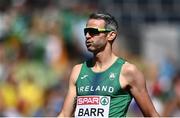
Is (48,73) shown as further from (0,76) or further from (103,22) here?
(103,22)

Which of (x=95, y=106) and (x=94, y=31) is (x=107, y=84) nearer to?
(x=95, y=106)

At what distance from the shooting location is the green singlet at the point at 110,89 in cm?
1006

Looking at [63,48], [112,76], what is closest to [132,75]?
[112,76]

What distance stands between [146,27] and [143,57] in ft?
4.52

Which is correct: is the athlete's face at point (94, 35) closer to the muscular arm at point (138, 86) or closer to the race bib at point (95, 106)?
the muscular arm at point (138, 86)

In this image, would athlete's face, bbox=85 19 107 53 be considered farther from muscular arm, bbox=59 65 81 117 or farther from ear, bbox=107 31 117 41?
muscular arm, bbox=59 65 81 117

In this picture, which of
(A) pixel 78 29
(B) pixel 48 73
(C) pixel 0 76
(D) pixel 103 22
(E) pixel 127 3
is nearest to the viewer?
(D) pixel 103 22

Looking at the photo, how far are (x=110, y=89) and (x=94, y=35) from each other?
0.59 metres

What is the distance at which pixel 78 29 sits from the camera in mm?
20719

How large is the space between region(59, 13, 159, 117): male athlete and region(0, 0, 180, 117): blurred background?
494 centimetres

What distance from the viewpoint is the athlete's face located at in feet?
33.1

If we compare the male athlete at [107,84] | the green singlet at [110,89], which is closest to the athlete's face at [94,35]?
the male athlete at [107,84]

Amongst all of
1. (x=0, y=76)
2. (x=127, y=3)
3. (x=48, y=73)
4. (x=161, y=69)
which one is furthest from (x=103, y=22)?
(x=127, y=3)

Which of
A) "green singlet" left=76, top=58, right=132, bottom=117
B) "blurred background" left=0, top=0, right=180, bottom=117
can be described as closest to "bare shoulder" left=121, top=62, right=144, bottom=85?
"green singlet" left=76, top=58, right=132, bottom=117
